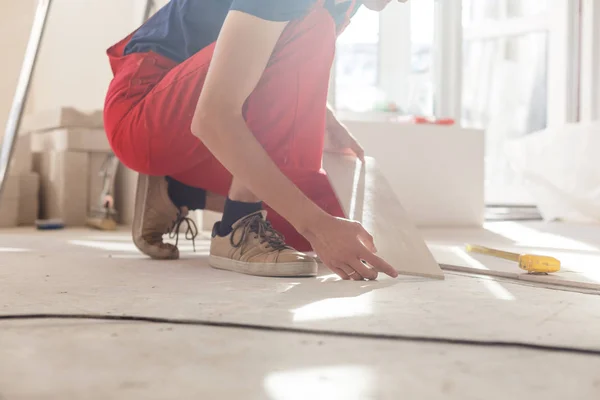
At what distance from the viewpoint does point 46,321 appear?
692mm

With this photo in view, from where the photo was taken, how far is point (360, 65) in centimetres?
331

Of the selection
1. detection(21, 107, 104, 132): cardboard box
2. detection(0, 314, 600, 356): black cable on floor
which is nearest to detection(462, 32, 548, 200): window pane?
detection(21, 107, 104, 132): cardboard box

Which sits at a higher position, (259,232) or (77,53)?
(77,53)

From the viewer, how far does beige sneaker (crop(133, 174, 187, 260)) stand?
1330 millimetres

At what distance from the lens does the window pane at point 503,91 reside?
4.41 metres

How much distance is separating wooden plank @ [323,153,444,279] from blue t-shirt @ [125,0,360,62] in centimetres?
28

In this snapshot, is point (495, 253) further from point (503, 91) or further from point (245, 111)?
point (503, 91)

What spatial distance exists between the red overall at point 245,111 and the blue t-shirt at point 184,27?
0.02m

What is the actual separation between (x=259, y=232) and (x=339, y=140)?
0.32m

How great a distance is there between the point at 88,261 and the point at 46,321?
2.08 ft

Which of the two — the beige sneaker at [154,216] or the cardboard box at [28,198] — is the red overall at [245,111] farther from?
the cardboard box at [28,198]

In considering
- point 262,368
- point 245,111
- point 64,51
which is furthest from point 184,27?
point 64,51

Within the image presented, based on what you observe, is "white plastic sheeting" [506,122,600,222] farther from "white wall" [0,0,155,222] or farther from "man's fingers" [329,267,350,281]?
"man's fingers" [329,267,350,281]

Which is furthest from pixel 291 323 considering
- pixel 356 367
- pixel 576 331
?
pixel 576 331
